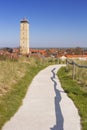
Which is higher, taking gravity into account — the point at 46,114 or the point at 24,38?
the point at 24,38

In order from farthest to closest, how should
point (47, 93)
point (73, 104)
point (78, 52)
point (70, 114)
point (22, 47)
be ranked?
point (78, 52), point (22, 47), point (47, 93), point (73, 104), point (70, 114)

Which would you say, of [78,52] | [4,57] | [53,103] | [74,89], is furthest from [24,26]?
[78,52]

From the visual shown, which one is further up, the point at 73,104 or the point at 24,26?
the point at 24,26

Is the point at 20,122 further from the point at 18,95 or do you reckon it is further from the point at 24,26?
the point at 24,26

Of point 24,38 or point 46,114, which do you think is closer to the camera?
point 46,114

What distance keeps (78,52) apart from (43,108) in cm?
6475

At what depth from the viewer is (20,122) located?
7.30 meters

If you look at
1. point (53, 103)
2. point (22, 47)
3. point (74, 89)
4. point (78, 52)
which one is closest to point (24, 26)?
point (22, 47)

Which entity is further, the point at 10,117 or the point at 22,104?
the point at 22,104

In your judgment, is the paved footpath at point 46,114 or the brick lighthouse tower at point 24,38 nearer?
the paved footpath at point 46,114

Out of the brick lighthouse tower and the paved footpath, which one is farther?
the brick lighthouse tower

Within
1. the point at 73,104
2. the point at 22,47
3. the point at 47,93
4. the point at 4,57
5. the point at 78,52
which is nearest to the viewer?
the point at 73,104

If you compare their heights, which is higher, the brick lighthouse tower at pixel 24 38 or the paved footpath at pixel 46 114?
the brick lighthouse tower at pixel 24 38

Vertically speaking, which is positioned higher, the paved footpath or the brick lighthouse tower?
the brick lighthouse tower
